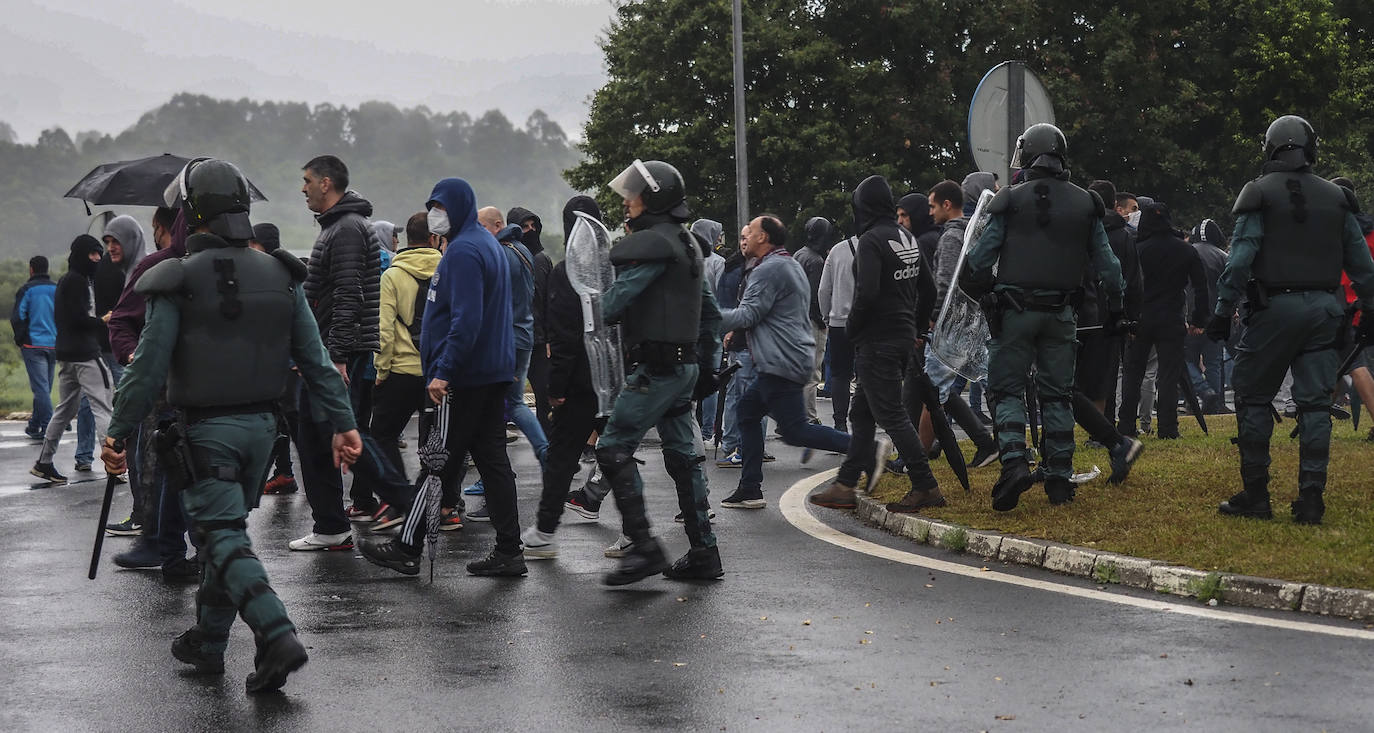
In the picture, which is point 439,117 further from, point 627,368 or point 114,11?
point 627,368

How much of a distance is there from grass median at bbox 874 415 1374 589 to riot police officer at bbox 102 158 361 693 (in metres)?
3.98

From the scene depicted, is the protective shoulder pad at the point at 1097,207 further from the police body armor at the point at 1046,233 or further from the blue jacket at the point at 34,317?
the blue jacket at the point at 34,317

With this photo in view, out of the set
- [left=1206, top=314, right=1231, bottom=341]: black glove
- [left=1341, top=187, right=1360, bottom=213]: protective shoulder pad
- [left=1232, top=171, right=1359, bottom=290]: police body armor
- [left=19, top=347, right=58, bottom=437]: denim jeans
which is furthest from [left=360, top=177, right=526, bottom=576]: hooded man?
[left=19, top=347, right=58, bottom=437]: denim jeans

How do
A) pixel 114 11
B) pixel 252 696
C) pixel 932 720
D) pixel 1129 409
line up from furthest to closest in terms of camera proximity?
pixel 114 11, pixel 1129 409, pixel 252 696, pixel 932 720

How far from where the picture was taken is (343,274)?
28.7ft

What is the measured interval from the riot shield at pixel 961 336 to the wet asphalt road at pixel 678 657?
235cm

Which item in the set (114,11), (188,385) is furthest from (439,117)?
(188,385)

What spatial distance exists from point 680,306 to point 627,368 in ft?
1.83

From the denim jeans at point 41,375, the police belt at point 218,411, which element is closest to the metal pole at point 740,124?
the denim jeans at point 41,375

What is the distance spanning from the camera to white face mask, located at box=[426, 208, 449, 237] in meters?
7.61

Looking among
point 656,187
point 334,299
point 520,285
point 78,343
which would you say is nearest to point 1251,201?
point 656,187

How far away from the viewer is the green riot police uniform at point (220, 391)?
5.34m

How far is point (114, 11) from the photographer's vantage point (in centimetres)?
15525

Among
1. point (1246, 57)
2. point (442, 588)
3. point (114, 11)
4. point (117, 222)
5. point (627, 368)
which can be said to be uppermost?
point (114, 11)
